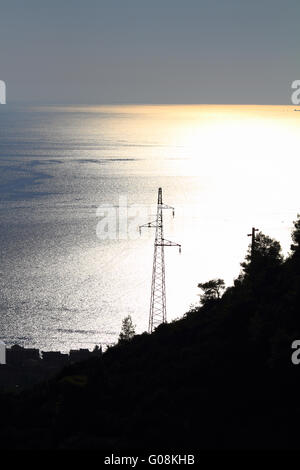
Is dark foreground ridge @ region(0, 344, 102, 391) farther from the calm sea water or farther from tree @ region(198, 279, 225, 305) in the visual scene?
tree @ region(198, 279, 225, 305)

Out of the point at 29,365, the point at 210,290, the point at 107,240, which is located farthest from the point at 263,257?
the point at 107,240

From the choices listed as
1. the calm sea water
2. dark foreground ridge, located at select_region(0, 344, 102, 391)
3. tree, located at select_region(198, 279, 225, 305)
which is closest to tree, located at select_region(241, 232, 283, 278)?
tree, located at select_region(198, 279, 225, 305)

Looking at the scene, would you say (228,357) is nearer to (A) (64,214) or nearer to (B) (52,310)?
(B) (52,310)

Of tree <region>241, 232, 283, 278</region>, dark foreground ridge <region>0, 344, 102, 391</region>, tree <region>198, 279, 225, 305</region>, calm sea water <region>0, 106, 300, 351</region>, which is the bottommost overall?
dark foreground ridge <region>0, 344, 102, 391</region>

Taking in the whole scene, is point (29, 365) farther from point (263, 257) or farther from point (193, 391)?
point (193, 391)

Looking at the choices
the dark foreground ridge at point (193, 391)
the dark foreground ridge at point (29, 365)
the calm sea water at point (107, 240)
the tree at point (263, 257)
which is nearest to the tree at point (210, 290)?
the tree at point (263, 257)

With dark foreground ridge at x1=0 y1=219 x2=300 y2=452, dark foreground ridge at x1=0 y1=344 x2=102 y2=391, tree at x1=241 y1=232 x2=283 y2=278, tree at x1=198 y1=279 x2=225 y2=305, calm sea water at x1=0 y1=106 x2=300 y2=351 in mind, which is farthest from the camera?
calm sea water at x1=0 y1=106 x2=300 y2=351
